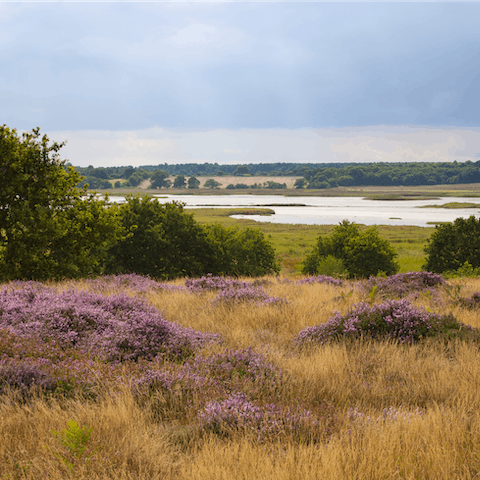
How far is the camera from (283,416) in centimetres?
431

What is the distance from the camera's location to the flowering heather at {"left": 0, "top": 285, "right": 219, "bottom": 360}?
6.26 metres

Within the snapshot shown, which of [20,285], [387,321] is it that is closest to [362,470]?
[387,321]

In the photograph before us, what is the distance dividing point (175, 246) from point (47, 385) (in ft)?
61.7

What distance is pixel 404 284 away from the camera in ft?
40.2

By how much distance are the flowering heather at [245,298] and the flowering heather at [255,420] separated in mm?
5212

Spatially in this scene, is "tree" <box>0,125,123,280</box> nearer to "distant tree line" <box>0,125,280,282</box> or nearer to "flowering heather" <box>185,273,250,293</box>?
"distant tree line" <box>0,125,280,282</box>

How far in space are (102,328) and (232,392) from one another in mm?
3076

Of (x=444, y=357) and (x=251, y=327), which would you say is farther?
(x=251, y=327)

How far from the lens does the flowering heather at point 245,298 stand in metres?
9.77

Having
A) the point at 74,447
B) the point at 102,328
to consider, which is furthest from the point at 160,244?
the point at 74,447

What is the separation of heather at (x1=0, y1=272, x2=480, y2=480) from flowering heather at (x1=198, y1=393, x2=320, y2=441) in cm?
2

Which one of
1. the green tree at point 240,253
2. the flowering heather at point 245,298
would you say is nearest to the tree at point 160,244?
the green tree at point 240,253

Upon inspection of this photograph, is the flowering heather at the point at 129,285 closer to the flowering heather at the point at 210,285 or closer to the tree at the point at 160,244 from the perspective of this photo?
the flowering heather at the point at 210,285

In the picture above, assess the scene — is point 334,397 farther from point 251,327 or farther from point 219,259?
point 219,259
